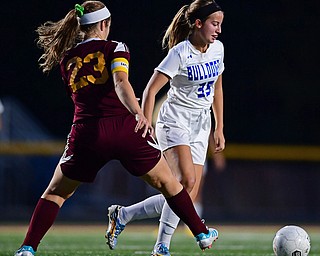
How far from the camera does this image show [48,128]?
64.6 ft

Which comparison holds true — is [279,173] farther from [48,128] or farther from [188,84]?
[188,84]

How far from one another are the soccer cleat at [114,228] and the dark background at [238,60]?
43.1 ft

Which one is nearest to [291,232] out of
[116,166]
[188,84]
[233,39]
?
[188,84]

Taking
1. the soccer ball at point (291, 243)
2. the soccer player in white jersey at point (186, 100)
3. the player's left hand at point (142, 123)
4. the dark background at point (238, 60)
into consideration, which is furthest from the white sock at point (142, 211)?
the dark background at point (238, 60)

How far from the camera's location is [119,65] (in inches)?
191

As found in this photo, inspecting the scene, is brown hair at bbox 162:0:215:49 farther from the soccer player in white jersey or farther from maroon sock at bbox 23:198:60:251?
maroon sock at bbox 23:198:60:251

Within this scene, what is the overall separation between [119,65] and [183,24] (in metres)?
1.23

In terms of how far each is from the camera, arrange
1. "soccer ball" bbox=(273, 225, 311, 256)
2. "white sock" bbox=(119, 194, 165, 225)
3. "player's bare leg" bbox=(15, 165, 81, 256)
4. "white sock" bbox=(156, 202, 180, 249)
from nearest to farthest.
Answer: "player's bare leg" bbox=(15, 165, 81, 256) < "soccer ball" bbox=(273, 225, 311, 256) < "white sock" bbox=(156, 202, 180, 249) < "white sock" bbox=(119, 194, 165, 225)

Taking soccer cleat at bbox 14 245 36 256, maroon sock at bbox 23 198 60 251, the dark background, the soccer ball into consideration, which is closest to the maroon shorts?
maroon sock at bbox 23 198 60 251

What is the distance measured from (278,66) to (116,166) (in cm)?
712

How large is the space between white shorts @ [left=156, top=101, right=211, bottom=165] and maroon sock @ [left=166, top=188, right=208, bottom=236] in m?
0.56

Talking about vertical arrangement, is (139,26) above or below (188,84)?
below

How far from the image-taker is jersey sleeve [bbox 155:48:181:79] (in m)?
5.63

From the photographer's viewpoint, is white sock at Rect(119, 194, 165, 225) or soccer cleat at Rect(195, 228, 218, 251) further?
white sock at Rect(119, 194, 165, 225)
